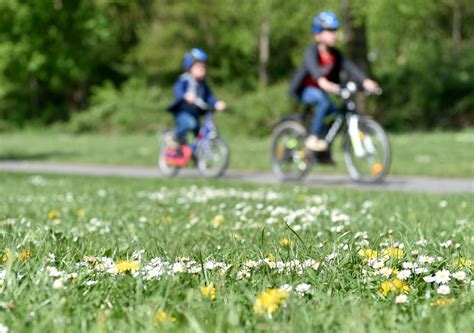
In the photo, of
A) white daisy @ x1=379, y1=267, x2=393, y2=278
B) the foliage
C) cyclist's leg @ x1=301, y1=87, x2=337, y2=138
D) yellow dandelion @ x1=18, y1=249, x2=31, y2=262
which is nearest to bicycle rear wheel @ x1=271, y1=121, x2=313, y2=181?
cyclist's leg @ x1=301, y1=87, x2=337, y2=138

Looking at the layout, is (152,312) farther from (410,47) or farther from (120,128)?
(410,47)

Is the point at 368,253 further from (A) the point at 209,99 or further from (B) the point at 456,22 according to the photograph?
(B) the point at 456,22

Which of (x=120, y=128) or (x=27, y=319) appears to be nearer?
(x=27, y=319)

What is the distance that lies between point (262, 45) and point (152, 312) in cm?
3413

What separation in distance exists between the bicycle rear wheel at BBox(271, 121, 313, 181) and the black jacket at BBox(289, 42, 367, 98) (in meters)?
0.52

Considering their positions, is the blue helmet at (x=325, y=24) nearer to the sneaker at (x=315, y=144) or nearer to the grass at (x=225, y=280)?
the sneaker at (x=315, y=144)

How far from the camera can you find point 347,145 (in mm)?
9859

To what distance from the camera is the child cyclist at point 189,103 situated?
11.7 metres

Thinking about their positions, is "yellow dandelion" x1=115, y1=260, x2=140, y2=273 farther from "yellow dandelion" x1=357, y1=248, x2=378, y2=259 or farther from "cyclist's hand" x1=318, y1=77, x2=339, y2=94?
"cyclist's hand" x1=318, y1=77, x2=339, y2=94

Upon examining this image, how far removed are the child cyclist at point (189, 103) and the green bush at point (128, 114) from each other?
2160 cm

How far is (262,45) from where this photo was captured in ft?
117

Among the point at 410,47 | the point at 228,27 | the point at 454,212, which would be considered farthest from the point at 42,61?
the point at 454,212

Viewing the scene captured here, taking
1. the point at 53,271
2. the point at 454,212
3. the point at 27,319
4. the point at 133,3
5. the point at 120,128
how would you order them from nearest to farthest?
the point at 27,319, the point at 53,271, the point at 454,212, the point at 120,128, the point at 133,3

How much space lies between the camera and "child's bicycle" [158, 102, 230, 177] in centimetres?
1145
